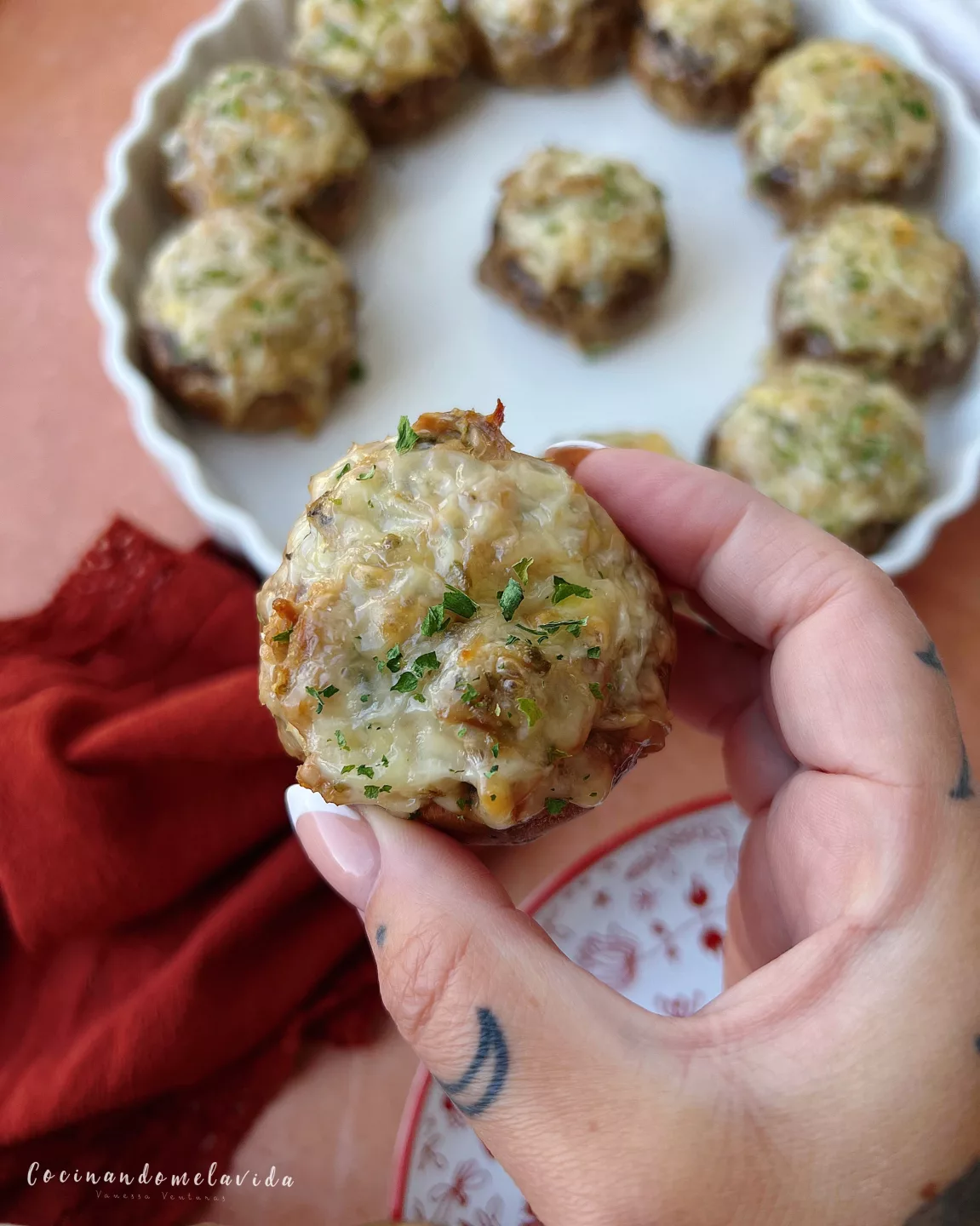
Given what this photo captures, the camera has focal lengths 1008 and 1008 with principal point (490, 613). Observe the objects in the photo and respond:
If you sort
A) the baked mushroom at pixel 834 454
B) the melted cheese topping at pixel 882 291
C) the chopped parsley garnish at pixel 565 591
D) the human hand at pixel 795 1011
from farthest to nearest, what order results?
the melted cheese topping at pixel 882 291 → the baked mushroom at pixel 834 454 → the chopped parsley garnish at pixel 565 591 → the human hand at pixel 795 1011

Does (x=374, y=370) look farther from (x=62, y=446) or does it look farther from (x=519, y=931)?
(x=519, y=931)

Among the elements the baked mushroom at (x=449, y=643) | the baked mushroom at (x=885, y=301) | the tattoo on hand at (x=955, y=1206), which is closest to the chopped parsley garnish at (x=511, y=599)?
the baked mushroom at (x=449, y=643)

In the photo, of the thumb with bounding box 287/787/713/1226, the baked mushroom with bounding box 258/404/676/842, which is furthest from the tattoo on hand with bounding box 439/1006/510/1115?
the baked mushroom with bounding box 258/404/676/842

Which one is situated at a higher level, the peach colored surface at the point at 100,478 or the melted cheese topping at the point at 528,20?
the melted cheese topping at the point at 528,20

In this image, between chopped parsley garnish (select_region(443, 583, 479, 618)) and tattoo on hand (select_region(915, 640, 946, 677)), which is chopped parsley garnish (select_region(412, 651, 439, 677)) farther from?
tattoo on hand (select_region(915, 640, 946, 677))

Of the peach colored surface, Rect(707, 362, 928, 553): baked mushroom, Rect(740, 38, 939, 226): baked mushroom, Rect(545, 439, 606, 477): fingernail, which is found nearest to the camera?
Rect(545, 439, 606, 477): fingernail

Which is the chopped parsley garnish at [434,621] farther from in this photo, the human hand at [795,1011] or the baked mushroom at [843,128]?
the baked mushroom at [843,128]
